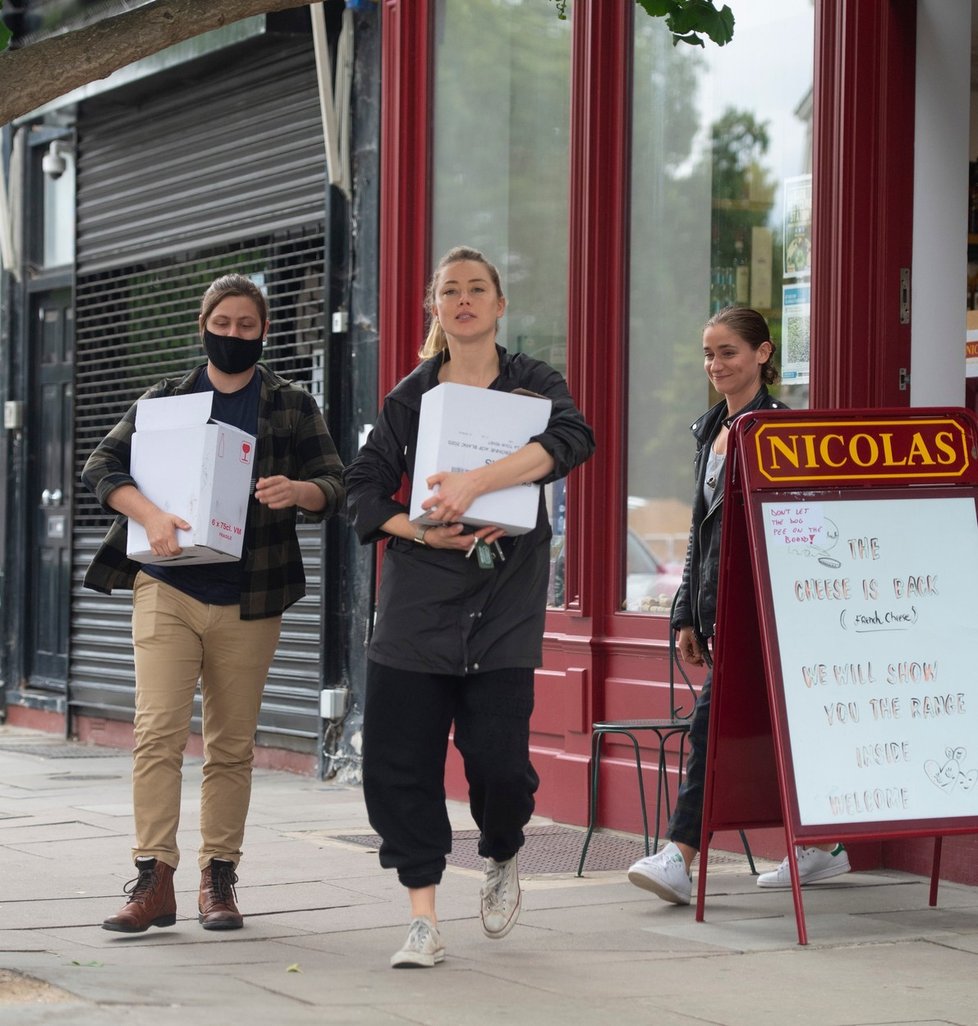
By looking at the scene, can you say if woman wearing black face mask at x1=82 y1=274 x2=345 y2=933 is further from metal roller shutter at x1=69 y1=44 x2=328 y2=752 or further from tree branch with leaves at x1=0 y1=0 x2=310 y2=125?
metal roller shutter at x1=69 y1=44 x2=328 y2=752

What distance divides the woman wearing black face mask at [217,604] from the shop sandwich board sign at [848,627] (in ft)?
4.30

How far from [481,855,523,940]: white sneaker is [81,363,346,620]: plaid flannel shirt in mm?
1057

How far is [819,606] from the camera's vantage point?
546cm

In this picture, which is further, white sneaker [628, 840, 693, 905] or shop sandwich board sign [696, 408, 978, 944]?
white sneaker [628, 840, 693, 905]

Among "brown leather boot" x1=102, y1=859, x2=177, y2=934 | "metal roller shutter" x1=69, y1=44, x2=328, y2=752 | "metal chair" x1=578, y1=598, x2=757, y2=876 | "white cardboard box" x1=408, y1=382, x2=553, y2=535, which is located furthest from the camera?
"metal roller shutter" x1=69, y1=44, x2=328, y2=752

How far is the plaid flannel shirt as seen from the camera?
18.2 ft

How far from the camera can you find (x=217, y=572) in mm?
5555

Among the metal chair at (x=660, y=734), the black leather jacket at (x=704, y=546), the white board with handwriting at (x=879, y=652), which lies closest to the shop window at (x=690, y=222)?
the metal chair at (x=660, y=734)

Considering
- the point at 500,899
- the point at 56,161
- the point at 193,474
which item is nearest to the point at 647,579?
the point at 500,899

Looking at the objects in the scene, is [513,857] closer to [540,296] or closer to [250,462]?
[250,462]

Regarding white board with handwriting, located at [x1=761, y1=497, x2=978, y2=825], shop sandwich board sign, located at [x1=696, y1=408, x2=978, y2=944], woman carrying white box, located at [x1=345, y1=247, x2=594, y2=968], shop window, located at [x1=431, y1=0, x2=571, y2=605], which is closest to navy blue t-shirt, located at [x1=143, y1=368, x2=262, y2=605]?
woman carrying white box, located at [x1=345, y1=247, x2=594, y2=968]

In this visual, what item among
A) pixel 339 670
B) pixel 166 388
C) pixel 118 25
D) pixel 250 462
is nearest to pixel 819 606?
pixel 250 462

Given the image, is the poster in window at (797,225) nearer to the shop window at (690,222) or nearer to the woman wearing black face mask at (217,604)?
the shop window at (690,222)

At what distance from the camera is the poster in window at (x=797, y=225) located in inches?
277
